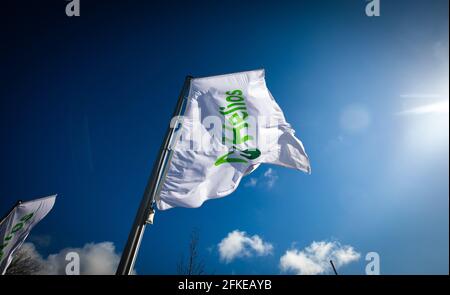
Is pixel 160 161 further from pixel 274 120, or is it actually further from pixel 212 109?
pixel 274 120

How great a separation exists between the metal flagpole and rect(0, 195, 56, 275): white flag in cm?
666

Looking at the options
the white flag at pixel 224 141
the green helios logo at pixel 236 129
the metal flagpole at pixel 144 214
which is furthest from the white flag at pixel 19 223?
the green helios logo at pixel 236 129

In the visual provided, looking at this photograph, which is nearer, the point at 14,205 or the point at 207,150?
the point at 207,150

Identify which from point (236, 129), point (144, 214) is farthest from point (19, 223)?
point (236, 129)

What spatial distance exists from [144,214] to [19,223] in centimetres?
740

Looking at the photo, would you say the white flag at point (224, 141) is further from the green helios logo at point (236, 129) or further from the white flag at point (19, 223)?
the white flag at point (19, 223)

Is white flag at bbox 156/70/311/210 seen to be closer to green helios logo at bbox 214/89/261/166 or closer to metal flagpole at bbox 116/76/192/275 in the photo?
green helios logo at bbox 214/89/261/166

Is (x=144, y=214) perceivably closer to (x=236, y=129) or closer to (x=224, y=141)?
(x=224, y=141)

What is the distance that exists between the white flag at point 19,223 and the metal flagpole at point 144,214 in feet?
21.8

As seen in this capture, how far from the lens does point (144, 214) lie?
3.70m
